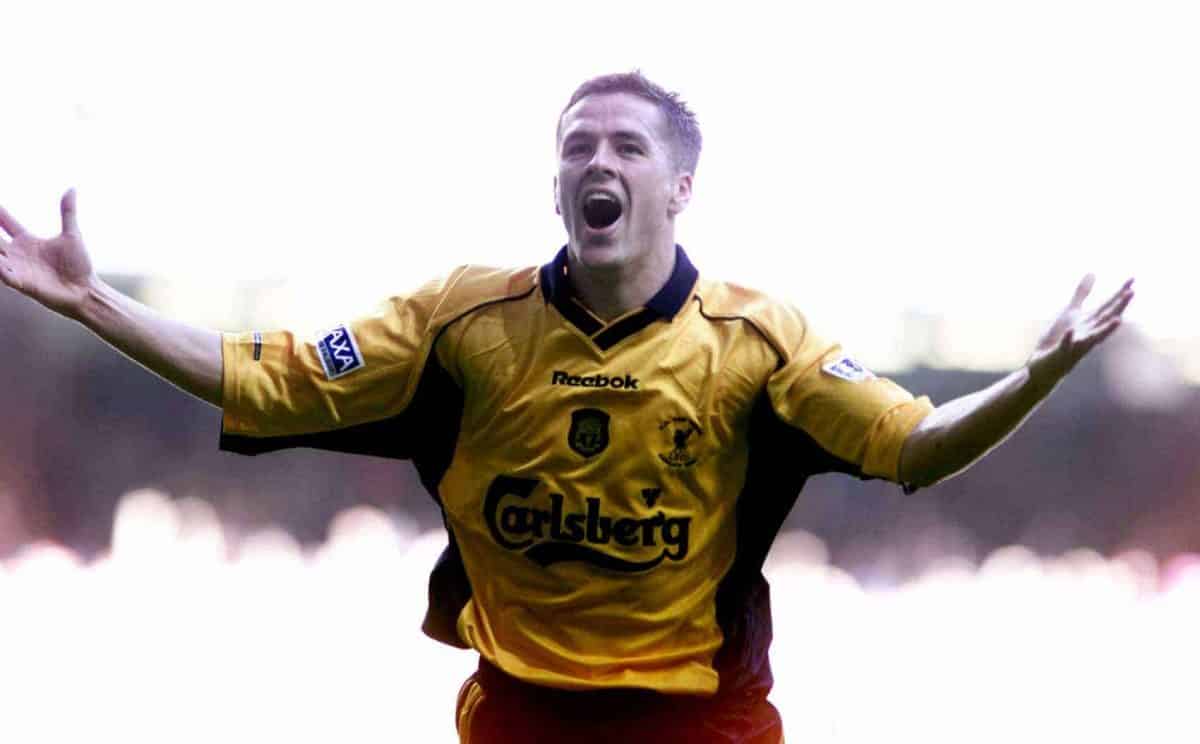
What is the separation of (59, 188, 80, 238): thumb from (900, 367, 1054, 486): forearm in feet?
5.73

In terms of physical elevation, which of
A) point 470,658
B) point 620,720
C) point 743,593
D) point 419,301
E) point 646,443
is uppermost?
point 419,301

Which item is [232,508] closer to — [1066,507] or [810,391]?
[1066,507]

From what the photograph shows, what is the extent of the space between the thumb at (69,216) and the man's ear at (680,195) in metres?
1.27

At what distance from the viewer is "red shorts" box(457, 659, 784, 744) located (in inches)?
138

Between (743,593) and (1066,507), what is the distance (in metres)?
8.80

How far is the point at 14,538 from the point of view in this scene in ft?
37.3

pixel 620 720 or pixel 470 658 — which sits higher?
pixel 620 720

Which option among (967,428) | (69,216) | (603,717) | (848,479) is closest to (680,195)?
(967,428)

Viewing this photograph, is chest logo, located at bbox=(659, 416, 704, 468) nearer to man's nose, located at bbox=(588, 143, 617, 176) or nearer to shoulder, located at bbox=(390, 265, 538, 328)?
shoulder, located at bbox=(390, 265, 538, 328)

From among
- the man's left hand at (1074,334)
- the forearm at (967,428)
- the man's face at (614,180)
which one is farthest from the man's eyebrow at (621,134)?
the man's left hand at (1074,334)

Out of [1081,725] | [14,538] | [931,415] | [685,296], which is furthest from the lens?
Answer: [14,538]

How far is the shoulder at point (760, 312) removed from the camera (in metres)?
3.55

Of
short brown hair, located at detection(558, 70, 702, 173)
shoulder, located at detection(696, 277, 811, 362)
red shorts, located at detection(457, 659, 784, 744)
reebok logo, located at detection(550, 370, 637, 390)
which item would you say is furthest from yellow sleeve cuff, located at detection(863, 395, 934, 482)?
short brown hair, located at detection(558, 70, 702, 173)

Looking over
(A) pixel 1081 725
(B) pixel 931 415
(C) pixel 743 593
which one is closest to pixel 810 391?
(B) pixel 931 415
